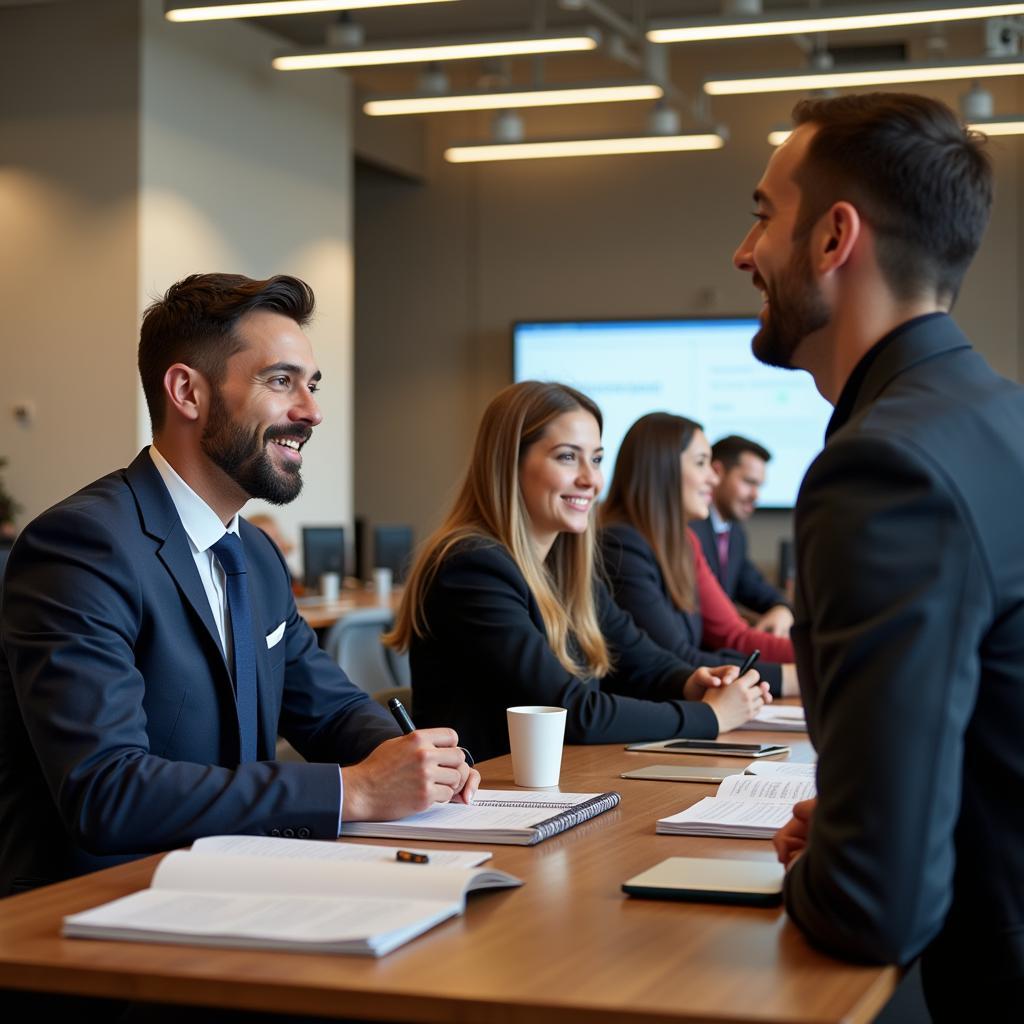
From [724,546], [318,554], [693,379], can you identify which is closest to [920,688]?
[724,546]

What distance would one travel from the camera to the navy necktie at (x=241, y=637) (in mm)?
2029

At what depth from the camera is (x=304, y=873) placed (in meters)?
1.42

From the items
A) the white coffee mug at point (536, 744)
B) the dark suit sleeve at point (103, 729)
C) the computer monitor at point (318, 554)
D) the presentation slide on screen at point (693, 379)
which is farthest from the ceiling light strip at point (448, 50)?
the dark suit sleeve at point (103, 729)

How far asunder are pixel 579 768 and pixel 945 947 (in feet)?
3.48

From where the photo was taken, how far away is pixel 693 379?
9.36 meters

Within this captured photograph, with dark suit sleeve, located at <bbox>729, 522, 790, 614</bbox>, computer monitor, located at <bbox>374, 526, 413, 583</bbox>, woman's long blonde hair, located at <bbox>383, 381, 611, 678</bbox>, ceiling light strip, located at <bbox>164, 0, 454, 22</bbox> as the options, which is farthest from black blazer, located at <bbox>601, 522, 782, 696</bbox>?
computer monitor, located at <bbox>374, 526, 413, 583</bbox>

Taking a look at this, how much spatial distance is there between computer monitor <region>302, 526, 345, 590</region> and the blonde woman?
4.08 metres

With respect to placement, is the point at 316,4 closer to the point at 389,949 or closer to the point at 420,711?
the point at 420,711

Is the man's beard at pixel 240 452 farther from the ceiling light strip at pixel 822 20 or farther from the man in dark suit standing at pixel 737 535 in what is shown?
the ceiling light strip at pixel 822 20

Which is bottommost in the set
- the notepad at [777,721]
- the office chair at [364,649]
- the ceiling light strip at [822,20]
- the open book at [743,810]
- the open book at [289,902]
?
the office chair at [364,649]

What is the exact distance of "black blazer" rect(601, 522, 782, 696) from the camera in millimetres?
3701

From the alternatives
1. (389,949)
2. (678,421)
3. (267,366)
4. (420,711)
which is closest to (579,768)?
(420,711)

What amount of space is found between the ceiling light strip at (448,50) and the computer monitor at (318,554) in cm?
220

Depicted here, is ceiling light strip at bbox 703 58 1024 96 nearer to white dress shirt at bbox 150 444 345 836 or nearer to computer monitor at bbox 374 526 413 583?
computer monitor at bbox 374 526 413 583
